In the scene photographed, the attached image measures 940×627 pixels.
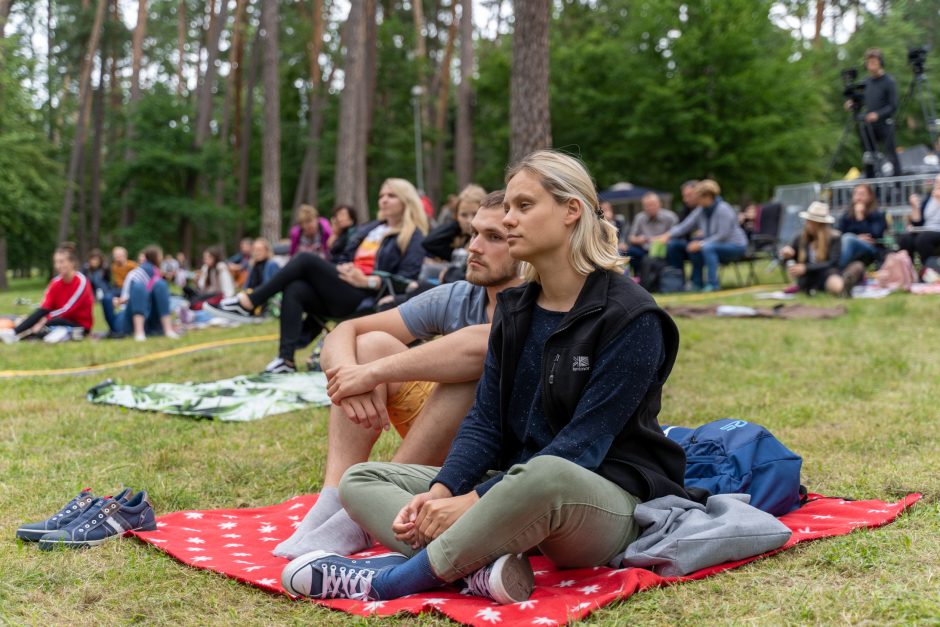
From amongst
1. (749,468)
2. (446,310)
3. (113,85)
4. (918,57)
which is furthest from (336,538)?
(113,85)

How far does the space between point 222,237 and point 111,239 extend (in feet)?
Result: 20.7

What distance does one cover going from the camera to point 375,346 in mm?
3363

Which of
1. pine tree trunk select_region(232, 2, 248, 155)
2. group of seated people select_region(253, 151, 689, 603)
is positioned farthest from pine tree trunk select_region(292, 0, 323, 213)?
group of seated people select_region(253, 151, 689, 603)

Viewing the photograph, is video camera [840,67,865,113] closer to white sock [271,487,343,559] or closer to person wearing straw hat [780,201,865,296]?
person wearing straw hat [780,201,865,296]

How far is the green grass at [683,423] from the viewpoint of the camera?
96.4 inches

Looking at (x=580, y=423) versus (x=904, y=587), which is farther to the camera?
(x=580, y=423)

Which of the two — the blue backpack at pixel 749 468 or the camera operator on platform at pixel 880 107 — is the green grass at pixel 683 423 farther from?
the camera operator on platform at pixel 880 107

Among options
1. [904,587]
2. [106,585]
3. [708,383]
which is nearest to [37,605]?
[106,585]

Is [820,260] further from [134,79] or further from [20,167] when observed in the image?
[134,79]

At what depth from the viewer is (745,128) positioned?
77.7 ft

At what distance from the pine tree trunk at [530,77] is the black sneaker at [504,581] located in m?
6.32

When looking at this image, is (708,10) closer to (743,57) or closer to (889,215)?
(743,57)

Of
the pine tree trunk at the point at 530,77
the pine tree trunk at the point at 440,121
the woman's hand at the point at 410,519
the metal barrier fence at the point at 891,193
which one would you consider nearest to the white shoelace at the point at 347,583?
the woman's hand at the point at 410,519

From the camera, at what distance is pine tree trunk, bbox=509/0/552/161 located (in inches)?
333
